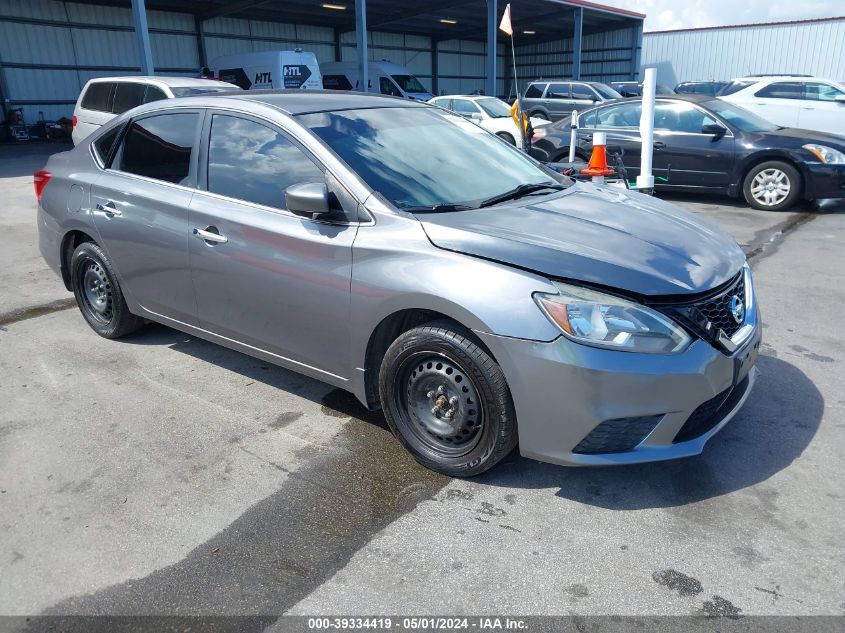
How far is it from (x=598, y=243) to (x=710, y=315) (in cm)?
55

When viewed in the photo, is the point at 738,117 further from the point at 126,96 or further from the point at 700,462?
the point at 126,96

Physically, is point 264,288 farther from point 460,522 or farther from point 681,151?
point 681,151

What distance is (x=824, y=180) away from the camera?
8992mm

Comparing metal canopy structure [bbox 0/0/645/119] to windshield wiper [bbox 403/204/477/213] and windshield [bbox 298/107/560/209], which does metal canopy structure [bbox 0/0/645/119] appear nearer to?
windshield [bbox 298/107/560/209]

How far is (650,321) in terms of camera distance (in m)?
2.67

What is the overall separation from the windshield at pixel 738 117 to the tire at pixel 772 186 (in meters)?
0.57

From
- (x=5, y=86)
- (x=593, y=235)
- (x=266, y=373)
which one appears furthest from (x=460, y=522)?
(x=5, y=86)

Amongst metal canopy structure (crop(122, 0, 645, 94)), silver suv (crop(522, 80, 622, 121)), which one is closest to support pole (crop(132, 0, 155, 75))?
metal canopy structure (crop(122, 0, 645, 94))

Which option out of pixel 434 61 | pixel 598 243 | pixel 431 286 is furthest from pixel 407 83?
pixel 431 286

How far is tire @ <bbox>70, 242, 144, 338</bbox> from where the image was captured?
14.9 ft

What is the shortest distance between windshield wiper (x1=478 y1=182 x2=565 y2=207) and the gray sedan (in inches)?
0.8

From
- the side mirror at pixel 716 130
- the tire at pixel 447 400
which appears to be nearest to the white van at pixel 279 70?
the side mirror at pixel 716 130

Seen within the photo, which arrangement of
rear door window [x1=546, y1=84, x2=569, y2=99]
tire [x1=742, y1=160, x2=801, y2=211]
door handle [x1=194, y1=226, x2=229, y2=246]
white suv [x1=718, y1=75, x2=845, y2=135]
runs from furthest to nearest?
rear door window [x1=546, y1=84, x2=569, y2=99], white suv [x1=718, y1=75, x2=845, y2=135], tire [x1=742, y1=160, x2=801, y2=211], door handle [x1=194, y1=226, x2=229, y2=246]

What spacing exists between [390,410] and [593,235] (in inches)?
47.9
